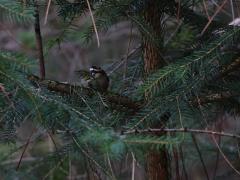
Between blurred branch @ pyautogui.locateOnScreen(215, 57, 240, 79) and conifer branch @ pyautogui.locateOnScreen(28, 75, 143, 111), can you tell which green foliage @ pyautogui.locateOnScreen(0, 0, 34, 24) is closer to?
conifer branch @ pyautogui.locateOnScreen(28, 75, 143, 111)

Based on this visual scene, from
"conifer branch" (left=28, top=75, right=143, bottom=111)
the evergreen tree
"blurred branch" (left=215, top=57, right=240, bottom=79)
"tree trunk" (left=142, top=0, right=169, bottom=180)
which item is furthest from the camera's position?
"tree trunk" (left=142, top=0, right=169, bottom=180)

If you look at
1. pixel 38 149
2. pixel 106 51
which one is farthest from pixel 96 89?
pixel 106 51

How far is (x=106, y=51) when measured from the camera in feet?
14.8

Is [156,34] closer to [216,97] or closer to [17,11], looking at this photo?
[216,97]

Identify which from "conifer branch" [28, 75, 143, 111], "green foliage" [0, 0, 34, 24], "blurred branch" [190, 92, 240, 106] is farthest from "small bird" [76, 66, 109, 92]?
"green foliage" [0, 0, 34, 24]

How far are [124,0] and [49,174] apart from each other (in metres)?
0.56

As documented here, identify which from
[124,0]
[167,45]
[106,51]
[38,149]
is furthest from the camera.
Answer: [106,51]

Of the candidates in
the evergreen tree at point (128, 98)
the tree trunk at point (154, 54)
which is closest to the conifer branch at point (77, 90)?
the evergreen tree at point (128, 98)

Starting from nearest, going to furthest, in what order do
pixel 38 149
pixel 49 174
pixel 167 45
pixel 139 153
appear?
pixel 139 153, pixel 49 174, pixel 167 45, pixel 38 149

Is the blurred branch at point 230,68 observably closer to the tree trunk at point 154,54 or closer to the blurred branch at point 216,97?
the blurred branch at point 216,97

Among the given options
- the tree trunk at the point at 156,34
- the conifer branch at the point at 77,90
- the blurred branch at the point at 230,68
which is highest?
the tree trunk at the point at 156,34

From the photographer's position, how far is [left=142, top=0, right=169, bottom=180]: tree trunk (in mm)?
1754

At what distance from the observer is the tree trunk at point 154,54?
1.75 meters

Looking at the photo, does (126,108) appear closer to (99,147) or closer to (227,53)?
(227,53)
